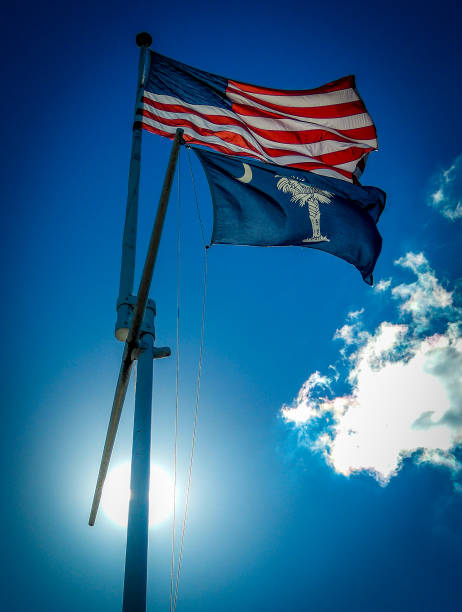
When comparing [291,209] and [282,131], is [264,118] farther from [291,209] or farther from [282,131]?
[291,209]

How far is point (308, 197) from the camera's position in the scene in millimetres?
7895

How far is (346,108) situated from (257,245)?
4879 millimetres

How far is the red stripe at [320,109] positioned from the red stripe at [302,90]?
1.05ft

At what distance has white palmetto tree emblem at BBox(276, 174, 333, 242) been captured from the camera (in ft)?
25.3

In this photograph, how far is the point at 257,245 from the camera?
7.03 meters

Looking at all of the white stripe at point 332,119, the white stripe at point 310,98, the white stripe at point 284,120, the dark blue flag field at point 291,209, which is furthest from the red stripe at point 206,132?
the white stripe at point 310,98

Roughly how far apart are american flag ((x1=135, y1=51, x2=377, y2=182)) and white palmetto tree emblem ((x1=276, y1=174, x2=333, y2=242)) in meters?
1.10

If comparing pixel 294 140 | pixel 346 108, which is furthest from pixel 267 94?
pixel 346 108

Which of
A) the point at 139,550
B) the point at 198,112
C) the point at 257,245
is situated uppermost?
the point at 198,112

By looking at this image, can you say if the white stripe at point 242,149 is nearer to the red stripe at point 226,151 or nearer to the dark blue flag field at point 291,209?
the red stripe at point 226,151

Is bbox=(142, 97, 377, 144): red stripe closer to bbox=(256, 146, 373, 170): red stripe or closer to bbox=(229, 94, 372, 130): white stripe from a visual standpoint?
bbox=(229, 94, 372, 130): white stripe

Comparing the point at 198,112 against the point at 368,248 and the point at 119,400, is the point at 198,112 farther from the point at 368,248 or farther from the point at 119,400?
the point at 119,400

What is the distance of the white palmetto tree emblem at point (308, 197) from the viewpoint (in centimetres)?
770

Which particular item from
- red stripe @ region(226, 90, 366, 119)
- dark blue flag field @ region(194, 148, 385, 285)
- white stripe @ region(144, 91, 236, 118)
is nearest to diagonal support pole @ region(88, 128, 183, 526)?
dark blue flag field @ region(194, 148, 385, 285)
